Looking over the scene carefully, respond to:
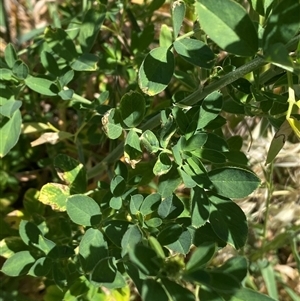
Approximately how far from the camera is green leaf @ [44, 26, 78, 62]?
4.12 feet

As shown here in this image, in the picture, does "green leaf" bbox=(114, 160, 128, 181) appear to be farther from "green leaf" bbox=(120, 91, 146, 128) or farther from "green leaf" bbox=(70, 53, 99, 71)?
"green leaf" bbox=(70, 53, 99, 71)

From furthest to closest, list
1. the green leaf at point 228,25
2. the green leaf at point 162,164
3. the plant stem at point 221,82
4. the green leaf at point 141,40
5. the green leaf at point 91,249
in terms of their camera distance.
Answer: the green leaf at point 141,40 → the green leaf at point 91,249 → the green leaf at point 162,164 → the plant stem at point 221,82 → the green leaf at point 228,25

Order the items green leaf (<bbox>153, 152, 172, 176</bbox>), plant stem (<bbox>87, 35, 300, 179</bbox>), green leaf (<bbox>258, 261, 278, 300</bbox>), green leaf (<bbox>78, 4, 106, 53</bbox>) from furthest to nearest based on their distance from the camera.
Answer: green leaf (<bbox>258, 261, 278, 300</bbox>) → green leaf (<bbox>78, 4, 106, 53</bbox>) → green leaf (<bbox>153, 152, 172, 176</bbox>) → plant stem (<bbox>87, 35, 300, 179</bbox>)

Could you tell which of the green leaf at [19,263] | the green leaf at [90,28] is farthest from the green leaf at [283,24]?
the green leaf at [19,263]

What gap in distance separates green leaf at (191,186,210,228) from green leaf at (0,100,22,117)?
1.51 feet

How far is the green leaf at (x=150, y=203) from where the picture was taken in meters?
0.96

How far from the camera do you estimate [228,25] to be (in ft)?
2.33

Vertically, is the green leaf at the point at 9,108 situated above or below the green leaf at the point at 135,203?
above

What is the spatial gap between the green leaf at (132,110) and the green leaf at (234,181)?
0.18 metres

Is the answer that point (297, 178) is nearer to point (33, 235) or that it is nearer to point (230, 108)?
point (230, 108)

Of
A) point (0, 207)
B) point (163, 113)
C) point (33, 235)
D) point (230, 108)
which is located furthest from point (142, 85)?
point (0, 207)

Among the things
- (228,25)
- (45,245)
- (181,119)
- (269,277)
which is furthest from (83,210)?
(269,277)

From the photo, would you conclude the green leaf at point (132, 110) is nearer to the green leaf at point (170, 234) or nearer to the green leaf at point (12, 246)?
the green leaf at point (170, 234)

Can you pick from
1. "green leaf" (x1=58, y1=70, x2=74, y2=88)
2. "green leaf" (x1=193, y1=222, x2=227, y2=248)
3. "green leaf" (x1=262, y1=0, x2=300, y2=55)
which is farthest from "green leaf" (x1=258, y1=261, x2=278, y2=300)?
"green leaf" (x1=262, y1=0, x2=300, y2=55)
